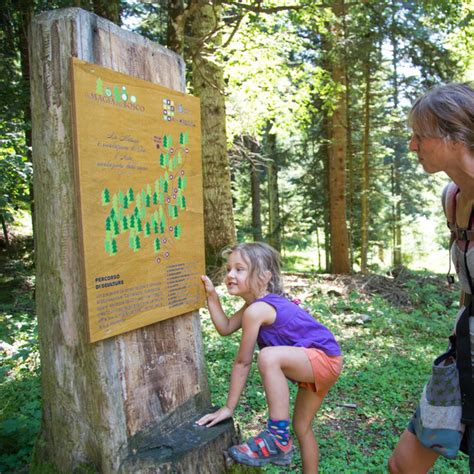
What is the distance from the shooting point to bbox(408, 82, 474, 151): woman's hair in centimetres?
187

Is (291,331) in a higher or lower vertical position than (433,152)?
lower

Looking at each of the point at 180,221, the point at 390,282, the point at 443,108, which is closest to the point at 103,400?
the point at 180,221

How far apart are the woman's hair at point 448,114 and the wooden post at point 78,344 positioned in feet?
4.47

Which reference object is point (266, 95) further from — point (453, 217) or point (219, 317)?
point (453, 217)

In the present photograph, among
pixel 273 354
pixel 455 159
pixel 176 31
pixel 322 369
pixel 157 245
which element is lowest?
pixel 322 369

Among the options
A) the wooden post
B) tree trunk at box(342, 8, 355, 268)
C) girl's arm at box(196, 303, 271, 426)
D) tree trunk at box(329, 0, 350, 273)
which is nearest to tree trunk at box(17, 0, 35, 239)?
the wooden post

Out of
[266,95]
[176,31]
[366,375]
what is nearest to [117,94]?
[366,375]

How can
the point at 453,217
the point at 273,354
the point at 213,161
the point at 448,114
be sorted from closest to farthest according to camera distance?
the point at 448,114 → the point at 453,217 → the point at 273,354 → the point at 213,161

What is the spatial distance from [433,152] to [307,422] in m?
1.69

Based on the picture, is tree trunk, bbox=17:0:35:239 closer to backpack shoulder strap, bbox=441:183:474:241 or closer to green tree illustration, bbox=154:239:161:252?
green tree illustration, bbox=154:239:161:252

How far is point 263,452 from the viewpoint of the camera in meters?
2.29

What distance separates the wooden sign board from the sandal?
78 cm

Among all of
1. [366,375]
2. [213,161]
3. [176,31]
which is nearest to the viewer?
[366,375]

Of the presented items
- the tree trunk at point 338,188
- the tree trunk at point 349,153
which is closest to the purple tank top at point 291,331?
the tree trunk at point 338,188
